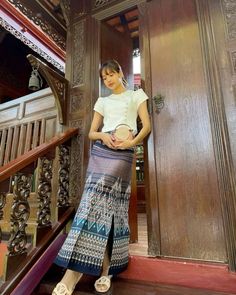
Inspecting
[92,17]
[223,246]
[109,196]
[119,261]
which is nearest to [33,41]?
[92,17]

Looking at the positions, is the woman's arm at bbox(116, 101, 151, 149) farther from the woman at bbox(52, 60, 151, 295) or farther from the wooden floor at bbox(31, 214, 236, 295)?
the wooden floor at bbox(31, 214, 236, 295)

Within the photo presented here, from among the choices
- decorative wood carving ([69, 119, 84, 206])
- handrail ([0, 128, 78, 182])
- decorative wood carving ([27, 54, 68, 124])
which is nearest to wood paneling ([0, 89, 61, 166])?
decorative wood carving ([27, 54, 68, 124])

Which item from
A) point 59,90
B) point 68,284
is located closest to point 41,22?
point 59,90

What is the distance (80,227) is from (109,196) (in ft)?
0.71

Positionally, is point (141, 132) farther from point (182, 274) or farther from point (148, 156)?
point (182, 274)

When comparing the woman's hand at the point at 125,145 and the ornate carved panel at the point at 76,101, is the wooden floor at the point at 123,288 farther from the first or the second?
the ornate carved panel at the point at 76,101

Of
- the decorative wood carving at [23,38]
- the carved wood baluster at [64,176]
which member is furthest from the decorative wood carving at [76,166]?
the decorative wood carving at [23,38]

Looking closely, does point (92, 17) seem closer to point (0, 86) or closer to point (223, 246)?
point (223, 246)

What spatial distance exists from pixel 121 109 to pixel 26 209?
0.80 meters

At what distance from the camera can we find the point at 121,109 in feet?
4.78

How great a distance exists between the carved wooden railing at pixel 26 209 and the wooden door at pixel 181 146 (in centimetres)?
63

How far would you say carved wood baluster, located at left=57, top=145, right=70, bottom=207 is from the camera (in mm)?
1717

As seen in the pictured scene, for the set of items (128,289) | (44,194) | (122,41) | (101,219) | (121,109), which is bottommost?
(128,289)

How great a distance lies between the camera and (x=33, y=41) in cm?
291
